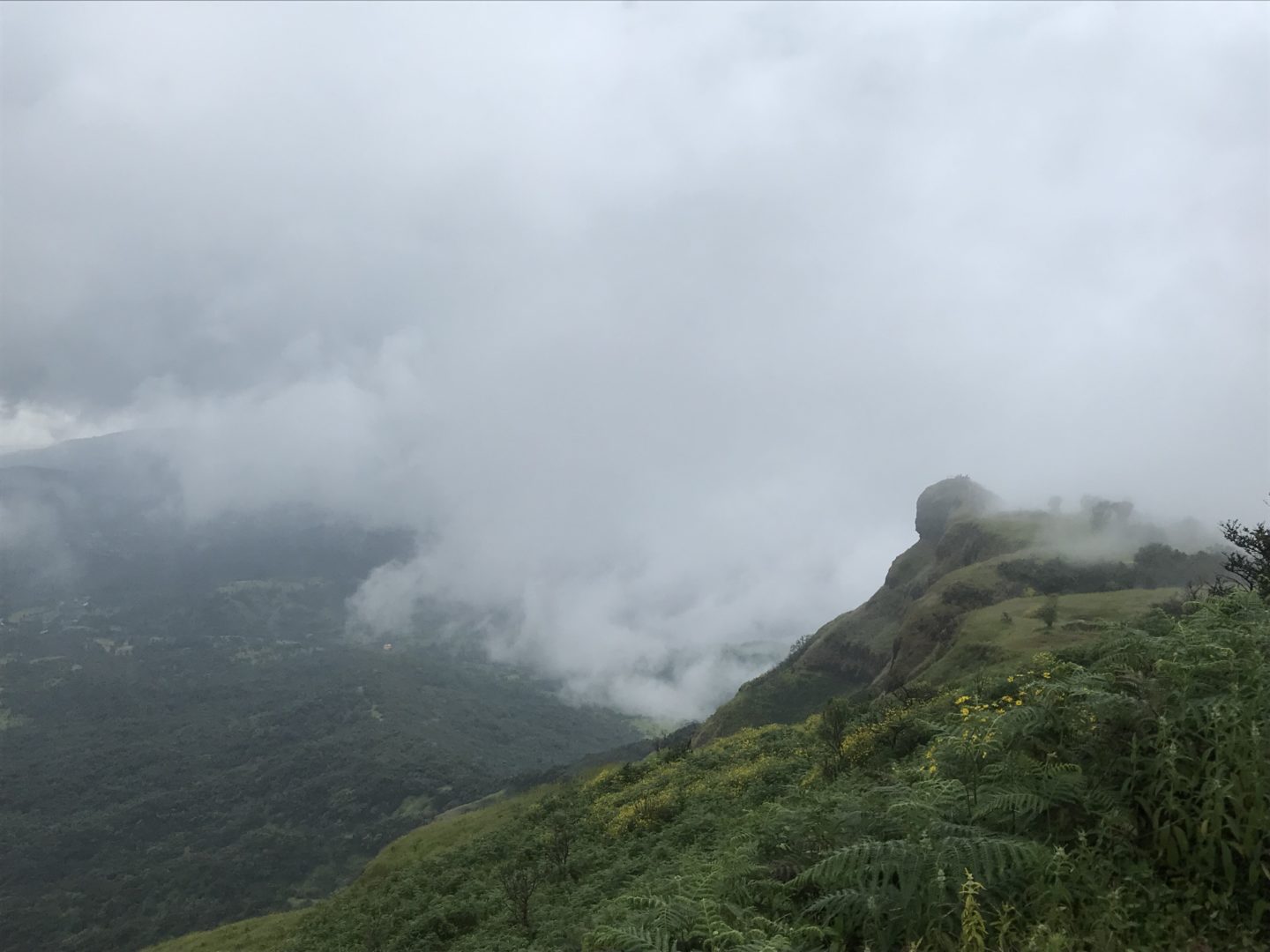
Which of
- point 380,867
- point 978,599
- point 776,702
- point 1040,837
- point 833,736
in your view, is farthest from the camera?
point 776,702

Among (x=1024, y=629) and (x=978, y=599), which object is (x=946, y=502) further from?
(x=1024, y=629)

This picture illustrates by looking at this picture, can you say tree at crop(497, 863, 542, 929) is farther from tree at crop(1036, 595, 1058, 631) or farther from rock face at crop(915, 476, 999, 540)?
rock face at crop(915, 476, 999, 540)

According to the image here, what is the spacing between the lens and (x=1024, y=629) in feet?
136

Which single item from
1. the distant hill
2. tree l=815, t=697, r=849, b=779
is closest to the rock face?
the distant hill

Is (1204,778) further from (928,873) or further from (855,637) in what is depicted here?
(855,637)

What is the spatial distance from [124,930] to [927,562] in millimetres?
187509

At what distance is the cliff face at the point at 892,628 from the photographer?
62.6m

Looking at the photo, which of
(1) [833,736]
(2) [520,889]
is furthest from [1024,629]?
(2) [520,889]

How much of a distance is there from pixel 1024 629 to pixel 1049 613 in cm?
211

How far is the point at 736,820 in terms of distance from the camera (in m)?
17.4

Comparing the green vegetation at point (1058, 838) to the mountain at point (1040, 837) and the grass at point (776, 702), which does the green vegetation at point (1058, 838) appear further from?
the grass at point (776, 702)

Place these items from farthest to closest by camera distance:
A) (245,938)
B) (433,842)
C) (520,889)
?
(433,842) → (245,938) → (520,889)

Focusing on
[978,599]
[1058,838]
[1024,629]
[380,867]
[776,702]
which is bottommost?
[776,702]

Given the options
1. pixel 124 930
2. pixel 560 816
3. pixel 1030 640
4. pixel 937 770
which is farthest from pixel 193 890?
pixel 937 770
